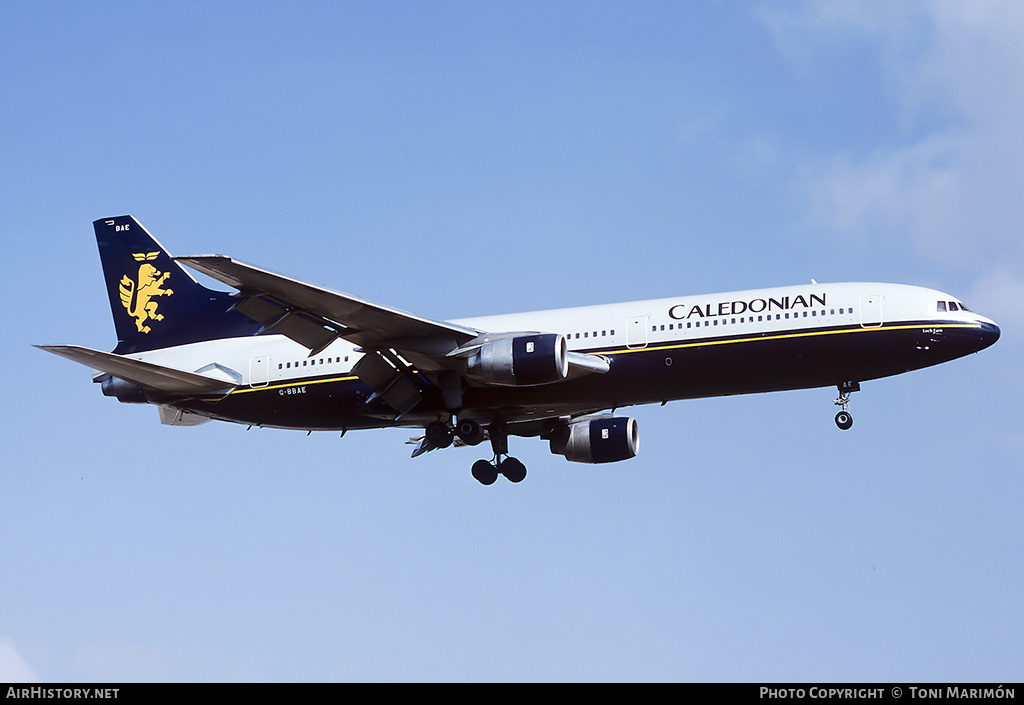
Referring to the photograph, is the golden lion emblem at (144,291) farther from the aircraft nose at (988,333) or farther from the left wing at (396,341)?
the aircraft nose at (988,333)

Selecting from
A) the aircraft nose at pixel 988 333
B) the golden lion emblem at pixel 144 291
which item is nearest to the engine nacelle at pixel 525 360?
the aircraft nose at pixel 988 333

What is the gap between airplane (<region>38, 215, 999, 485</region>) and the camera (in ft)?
110

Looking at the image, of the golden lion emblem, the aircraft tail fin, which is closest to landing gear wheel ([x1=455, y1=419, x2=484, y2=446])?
the aircraft tail fin

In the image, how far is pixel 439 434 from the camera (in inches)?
1455

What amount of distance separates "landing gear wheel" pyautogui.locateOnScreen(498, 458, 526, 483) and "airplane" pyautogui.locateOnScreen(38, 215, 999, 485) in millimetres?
72

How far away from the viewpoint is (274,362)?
1497 inches

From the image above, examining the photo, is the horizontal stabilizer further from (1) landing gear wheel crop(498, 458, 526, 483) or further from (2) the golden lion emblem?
(1) landing gear wheel crop(498, 458, 526, 483)

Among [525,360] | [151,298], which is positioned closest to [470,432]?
[525,360]

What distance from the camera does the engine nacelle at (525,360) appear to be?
33.4 meters

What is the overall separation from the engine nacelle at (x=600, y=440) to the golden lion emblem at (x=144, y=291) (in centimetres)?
1424

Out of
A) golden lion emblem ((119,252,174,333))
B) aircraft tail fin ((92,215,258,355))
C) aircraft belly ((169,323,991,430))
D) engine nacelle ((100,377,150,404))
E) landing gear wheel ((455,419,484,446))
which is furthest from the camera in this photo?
golden lion emblem ((119,252,174,333))

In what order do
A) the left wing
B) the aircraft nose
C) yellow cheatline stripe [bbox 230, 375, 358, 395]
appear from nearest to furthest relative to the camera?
the left wing
the aircraft nose
yellow cheatline stripe [bbox 230, 375, 358, 395]
